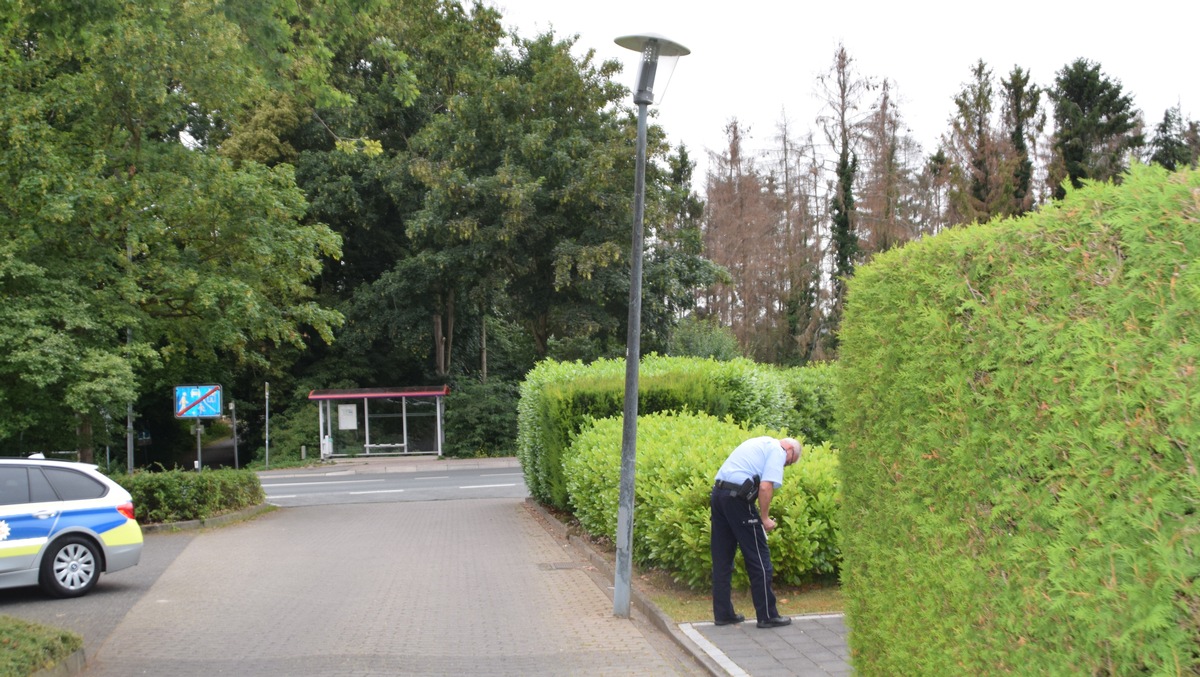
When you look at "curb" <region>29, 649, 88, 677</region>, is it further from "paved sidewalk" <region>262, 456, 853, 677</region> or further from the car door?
"paved sidewalk" <region>262, 456, 853, 677</region>

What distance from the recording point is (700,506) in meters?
9.44

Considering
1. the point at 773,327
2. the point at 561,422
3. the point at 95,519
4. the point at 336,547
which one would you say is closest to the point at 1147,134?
the point at 773,327

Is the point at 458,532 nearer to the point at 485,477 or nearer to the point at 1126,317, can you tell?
the point at 485,477

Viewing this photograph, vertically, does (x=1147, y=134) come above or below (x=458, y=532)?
above

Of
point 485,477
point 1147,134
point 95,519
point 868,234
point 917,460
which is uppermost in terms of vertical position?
point 1147,134

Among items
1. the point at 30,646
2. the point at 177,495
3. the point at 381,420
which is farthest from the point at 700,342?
the point at 30,646

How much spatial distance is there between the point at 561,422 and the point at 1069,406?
42.2 feet

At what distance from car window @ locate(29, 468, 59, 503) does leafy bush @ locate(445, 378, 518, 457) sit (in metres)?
27.4

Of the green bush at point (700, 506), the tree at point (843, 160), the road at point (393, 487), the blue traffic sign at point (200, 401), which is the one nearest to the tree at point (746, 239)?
the tree at point (843, 160)

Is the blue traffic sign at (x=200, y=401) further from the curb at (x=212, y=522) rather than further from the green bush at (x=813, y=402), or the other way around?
the green bush at (x=813, y=402)

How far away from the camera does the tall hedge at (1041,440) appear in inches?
112

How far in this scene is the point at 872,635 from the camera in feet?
18.0

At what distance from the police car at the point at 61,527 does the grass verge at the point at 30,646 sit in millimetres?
2822

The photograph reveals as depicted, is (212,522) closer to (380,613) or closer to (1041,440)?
(380,613)
